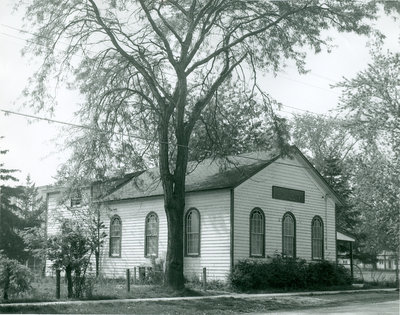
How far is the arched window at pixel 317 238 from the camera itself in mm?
30922

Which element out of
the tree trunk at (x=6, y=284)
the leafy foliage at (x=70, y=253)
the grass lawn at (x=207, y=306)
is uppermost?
the leafy foliage at (x=70, y=253)

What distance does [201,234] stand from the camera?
27.5 metres

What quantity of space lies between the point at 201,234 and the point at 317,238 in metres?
7.44

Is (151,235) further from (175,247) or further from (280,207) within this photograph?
(175,247)

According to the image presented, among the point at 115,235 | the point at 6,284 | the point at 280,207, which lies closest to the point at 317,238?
the point at 280,207

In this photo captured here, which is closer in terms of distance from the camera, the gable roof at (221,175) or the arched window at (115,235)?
the gable roof at (221,175)

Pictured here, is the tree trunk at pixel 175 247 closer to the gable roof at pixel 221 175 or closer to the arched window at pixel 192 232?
the gable roof at pixel 221 175

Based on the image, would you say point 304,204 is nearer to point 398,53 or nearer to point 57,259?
point 398,53

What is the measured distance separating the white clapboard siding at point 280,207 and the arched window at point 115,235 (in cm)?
875

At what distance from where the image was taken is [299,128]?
2559 inches

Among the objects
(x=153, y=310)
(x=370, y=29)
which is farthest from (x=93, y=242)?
(x=370, y=29)

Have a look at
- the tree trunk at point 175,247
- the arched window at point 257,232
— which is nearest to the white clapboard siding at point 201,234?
the arched window at point 257,232

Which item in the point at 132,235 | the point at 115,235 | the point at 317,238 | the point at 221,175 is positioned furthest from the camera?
the point at 115,235

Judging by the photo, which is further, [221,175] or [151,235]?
[151,235]
